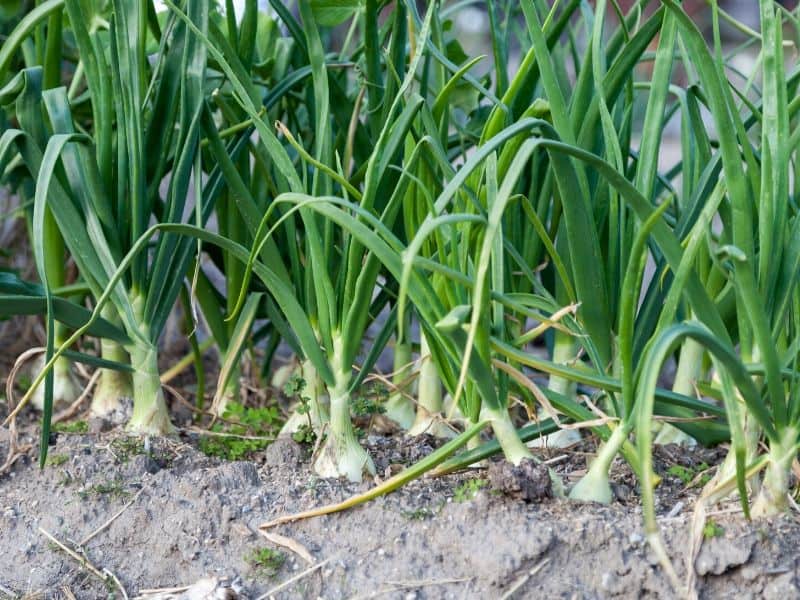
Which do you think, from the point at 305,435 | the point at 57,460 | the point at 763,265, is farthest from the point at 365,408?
the point at 763,265

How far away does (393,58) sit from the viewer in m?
1.18

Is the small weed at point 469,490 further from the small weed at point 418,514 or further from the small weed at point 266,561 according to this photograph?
the small weed at point 266,561

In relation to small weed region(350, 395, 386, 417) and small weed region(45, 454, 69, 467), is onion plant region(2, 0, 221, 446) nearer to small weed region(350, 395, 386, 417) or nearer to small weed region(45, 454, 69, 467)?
small weed region(45, 454, 69, 467)

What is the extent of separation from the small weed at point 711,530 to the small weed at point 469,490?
9.0 inches

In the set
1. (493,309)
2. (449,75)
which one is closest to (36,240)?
(493,309)

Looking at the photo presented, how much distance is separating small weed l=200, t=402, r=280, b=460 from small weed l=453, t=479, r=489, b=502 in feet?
1.11

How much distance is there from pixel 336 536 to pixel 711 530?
1.22ft

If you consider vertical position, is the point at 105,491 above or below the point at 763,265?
below

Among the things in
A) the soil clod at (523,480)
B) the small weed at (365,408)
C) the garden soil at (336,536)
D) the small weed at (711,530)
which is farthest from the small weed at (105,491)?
the small weed at (711,530)

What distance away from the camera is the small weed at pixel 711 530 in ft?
2.86

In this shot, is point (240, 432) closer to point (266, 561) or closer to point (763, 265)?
point (266, 561)

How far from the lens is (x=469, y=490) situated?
0.99 metres

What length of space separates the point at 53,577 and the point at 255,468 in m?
0.25

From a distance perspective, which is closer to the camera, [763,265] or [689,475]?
[763,265]
